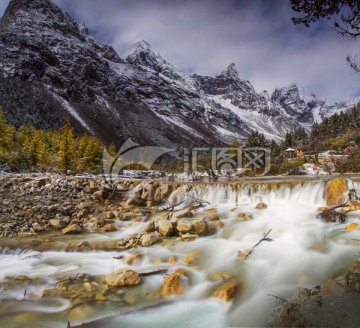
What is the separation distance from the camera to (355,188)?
13.4 m

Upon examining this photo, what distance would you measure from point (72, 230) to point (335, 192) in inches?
483

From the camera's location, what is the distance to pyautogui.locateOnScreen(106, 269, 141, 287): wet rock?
7684 millimetres

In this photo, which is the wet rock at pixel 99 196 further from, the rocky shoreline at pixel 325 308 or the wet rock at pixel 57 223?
the rocky shoreline at pixel 325 308

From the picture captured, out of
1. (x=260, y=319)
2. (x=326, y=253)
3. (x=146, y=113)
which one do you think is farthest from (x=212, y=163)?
(x=146, y=113)

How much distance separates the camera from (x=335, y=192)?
13.6 meters

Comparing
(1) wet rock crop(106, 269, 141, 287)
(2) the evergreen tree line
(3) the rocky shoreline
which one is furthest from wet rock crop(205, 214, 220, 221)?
(2) the evergreen tree line

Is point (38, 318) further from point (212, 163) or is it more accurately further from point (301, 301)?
point (212, 163)

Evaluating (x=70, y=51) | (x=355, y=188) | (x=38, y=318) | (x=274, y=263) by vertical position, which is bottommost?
(x=38, y=318)

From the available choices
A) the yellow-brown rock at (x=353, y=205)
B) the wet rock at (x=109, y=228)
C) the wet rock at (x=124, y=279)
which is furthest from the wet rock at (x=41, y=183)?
the yellow-brown rock at (x=353, y=205)

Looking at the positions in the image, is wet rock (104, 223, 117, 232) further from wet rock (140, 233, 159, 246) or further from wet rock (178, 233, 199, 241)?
wet rock (178, 233, 199, 241)

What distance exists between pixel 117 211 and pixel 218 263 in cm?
888

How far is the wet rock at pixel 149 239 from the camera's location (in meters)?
10.8

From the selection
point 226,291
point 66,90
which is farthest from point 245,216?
point 66,90

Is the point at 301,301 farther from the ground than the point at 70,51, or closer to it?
closer to it
